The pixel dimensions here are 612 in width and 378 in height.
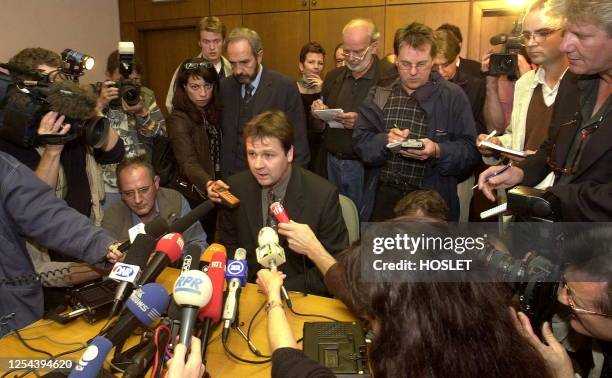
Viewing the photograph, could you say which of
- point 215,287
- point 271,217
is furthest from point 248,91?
point 215,287

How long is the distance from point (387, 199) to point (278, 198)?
2.61 ft

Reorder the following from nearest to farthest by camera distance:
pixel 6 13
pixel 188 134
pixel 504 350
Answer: pixel 504 350 → pixel 188 134 → pixel 6 13

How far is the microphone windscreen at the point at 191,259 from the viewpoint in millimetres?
1464

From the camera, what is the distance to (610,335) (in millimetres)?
1278

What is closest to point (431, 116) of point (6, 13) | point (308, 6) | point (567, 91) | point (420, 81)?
point (420, 81)

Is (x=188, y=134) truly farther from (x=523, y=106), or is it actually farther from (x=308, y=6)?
(x=308, y=6)

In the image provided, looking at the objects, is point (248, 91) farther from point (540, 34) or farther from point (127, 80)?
point (540, 34)

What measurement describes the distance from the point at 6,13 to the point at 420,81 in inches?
154

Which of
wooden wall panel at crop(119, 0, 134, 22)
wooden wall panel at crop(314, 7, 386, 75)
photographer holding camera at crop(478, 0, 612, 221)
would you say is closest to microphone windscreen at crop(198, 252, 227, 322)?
photographer holding camera at crop(478, 0, 612, 221)

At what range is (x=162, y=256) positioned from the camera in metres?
1.23

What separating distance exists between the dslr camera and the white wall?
7.63 ft

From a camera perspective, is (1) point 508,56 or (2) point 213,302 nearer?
(2) point 213,302

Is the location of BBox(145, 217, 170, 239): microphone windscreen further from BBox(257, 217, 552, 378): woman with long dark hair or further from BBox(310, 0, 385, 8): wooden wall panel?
BBox(310, 0, 385, 8): wooden wall panel

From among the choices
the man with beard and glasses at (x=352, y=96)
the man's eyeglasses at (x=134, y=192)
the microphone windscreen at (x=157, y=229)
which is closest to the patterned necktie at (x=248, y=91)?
the man with beard and glasses at (x=352, y=96)
